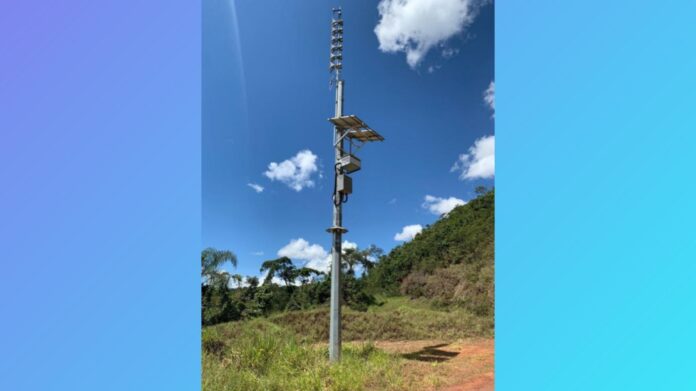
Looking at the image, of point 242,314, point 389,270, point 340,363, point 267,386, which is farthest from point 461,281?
point 267,386

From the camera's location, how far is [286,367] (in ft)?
14.3

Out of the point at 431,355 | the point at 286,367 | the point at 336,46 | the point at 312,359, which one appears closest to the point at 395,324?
the point at 431,355

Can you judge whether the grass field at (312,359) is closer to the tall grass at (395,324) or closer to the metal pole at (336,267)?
the tall grass at (395,324)

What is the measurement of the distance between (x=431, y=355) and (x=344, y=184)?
2.31 meters

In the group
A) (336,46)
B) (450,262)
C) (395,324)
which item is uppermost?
(336,46)

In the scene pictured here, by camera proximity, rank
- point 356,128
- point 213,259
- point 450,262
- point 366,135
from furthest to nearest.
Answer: point 450,262 < point 213,259 < point 366,135 < point 356,128

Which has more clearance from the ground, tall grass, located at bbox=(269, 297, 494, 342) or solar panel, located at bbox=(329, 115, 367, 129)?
solar panel, located at bbox=(329, 115, 367, 129)

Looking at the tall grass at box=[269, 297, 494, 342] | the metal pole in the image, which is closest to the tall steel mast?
the metal pole

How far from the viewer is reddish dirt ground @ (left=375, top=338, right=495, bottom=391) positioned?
154 inches

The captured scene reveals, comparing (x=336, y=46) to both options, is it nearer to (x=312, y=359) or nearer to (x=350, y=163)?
(x=350, y=163)

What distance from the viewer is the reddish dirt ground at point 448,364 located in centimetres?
390

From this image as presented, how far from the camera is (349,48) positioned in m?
5.21

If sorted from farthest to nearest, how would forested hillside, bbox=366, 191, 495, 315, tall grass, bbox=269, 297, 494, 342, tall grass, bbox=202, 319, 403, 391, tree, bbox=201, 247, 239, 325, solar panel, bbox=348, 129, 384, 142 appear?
forested hillside, bbox=366, 191, 495, 315 → tree, bbox=201, 247, 239, 325 → tall grass, bbox=269, 297, 494, 342 → solar panel, bbox=348, 129, 384, 142 → tall grass, bbox=202, 319, 403, 391

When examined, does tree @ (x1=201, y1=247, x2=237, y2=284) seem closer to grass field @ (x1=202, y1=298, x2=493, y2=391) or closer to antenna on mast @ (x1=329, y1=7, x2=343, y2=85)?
grass field @ (x1=202, y1=298, x2=493, y2=391)
